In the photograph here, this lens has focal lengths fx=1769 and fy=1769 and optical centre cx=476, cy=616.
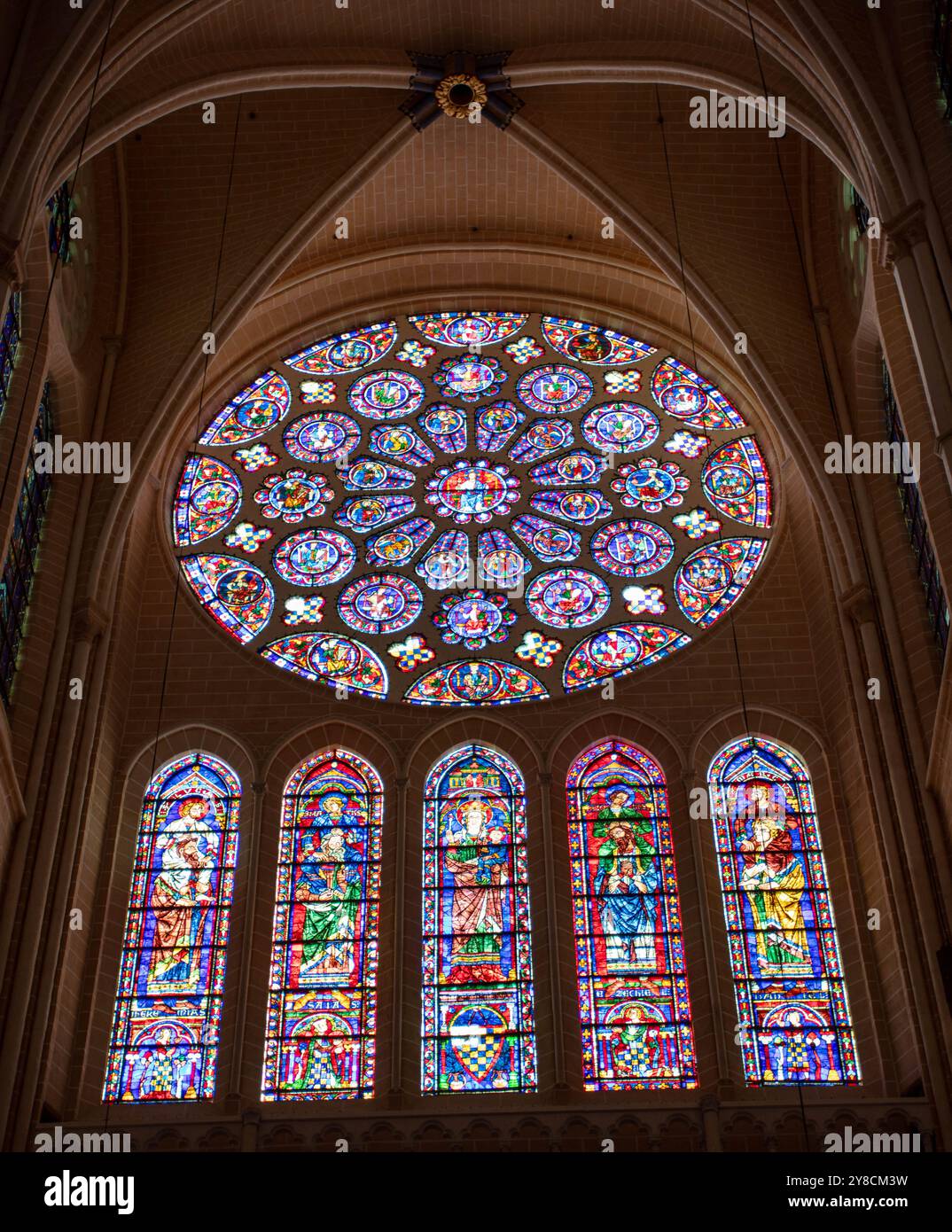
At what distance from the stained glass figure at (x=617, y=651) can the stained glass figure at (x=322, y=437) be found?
4.04 m

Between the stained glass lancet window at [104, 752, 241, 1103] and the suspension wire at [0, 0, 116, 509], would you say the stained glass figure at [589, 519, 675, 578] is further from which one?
the suspension wire at [0, 0, 116, 509]

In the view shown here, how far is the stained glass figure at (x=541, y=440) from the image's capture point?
20438mm

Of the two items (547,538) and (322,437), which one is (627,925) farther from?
(322,437)

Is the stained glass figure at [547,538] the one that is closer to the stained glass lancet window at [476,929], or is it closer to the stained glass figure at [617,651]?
the stained glass figure at [617,651]

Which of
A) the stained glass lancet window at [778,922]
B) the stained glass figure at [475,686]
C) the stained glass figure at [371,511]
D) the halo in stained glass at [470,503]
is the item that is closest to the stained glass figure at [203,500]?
the halo in stained glass at [470,503]

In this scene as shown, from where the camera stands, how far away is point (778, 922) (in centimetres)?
1614

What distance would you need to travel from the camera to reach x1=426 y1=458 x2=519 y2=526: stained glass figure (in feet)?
65.1

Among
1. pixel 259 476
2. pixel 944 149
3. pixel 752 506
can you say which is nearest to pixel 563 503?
pixel 752 506

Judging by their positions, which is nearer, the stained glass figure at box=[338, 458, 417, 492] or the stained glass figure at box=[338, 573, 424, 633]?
the stained glass figure at box=[338, 573, 424, 633]

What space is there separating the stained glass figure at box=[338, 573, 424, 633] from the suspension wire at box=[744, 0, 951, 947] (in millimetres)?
4747

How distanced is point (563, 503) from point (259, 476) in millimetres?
3497

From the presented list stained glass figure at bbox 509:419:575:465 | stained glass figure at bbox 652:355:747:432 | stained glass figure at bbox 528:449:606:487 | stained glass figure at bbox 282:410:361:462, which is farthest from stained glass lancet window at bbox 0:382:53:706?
stained glass figure at bbox 652:355:747:432

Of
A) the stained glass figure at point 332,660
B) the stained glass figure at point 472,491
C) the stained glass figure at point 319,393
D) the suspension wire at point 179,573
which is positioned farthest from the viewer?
the stained glass figure at point 319,393

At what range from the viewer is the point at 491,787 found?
17312mm
